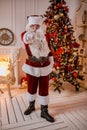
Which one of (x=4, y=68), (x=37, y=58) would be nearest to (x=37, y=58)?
(x=37, y=58)

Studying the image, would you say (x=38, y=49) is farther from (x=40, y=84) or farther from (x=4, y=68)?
(x=4, y=68)

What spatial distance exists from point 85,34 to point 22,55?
1842 millimetres

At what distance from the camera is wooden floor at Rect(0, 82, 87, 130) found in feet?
8.20

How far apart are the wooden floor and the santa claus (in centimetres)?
17

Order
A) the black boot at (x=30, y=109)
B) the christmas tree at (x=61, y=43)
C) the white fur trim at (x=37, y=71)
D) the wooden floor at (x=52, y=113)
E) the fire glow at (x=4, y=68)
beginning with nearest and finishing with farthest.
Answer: the wooden floor at (x=52, y=113) → the white fur trim at (x=37, y=71) → the black boot at (x=30, y=109) → the fire glow at (x=4, y=68) → the christmas tree at (x=61, y=43)

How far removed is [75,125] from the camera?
2.53m

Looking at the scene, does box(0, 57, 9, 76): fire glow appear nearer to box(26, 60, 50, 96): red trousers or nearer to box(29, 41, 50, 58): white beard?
box(26, 60, 50, 96): red trousers

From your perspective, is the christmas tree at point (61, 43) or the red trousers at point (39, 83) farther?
the christmas tree at point (61, 43)

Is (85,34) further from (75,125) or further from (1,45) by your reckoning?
(75,125)

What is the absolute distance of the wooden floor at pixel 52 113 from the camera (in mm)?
2500

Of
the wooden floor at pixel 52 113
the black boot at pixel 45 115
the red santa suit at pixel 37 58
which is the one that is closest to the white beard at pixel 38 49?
the red santa suit at pixel 37 58

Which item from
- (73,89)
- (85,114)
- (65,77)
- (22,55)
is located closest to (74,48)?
(65,77)

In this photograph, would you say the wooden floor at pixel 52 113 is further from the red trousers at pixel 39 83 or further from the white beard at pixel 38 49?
the white beard at pixel 38 49

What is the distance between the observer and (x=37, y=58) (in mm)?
2600
